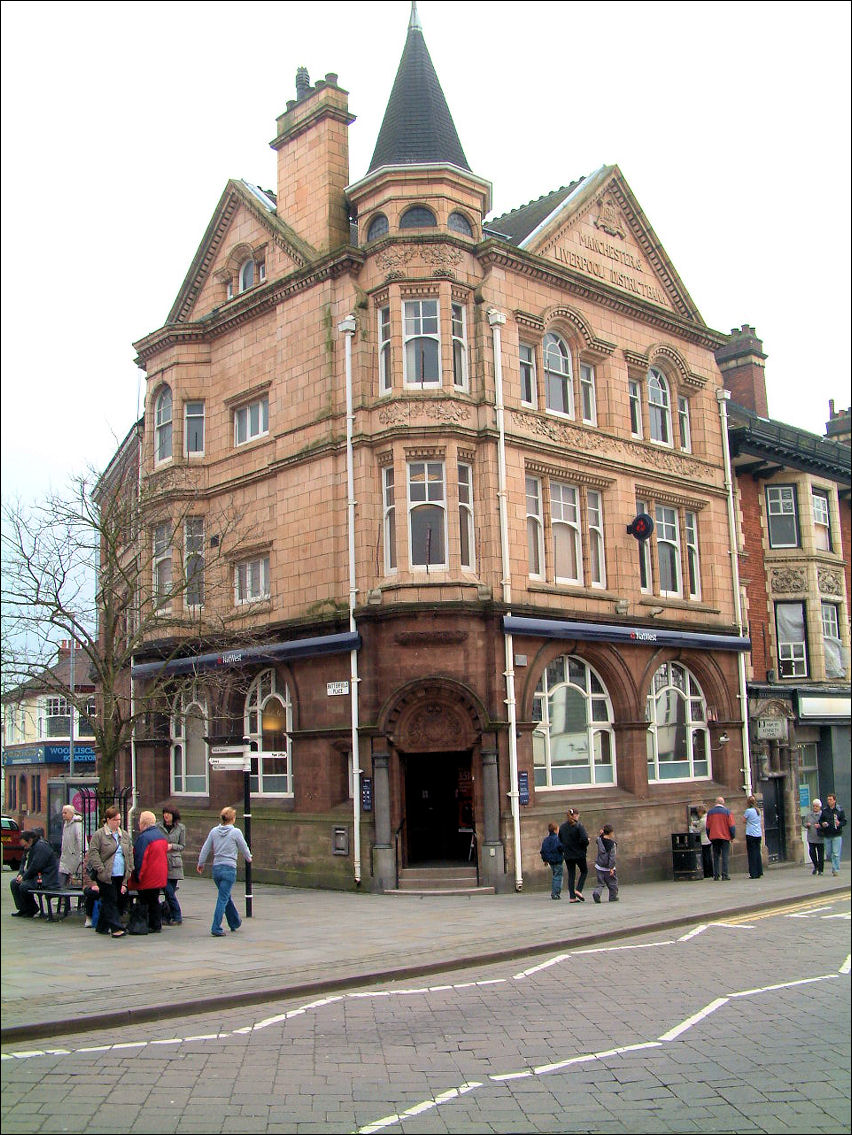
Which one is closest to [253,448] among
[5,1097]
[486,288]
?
[486,288]

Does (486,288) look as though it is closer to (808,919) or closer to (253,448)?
(253,448)

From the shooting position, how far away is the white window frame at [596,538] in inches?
1022

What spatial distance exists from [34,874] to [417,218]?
1538cm

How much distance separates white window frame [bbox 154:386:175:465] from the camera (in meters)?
29.0

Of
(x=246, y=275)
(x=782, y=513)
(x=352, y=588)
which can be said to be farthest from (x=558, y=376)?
(x=782, y=513)

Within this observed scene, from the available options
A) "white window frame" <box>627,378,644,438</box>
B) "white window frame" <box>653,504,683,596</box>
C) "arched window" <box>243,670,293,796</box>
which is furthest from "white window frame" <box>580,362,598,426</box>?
"arched window" <box>243,670,293,796</box>

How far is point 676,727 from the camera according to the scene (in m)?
28.0

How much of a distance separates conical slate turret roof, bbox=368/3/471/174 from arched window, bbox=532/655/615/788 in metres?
11.6

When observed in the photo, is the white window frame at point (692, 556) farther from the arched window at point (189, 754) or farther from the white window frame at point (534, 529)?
the arched window at point (189, 754)

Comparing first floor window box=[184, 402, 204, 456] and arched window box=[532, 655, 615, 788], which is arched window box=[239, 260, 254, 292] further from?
arched window box=[532, 655, 615, 788]

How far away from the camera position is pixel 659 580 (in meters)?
28.0

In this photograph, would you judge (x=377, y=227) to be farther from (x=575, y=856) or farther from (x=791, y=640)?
(x=791, y=640)

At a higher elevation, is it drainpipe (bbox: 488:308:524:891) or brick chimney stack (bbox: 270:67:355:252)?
brick chimney stack (bbox: 270:67:355:252)

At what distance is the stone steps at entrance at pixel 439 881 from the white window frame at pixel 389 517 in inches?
236
